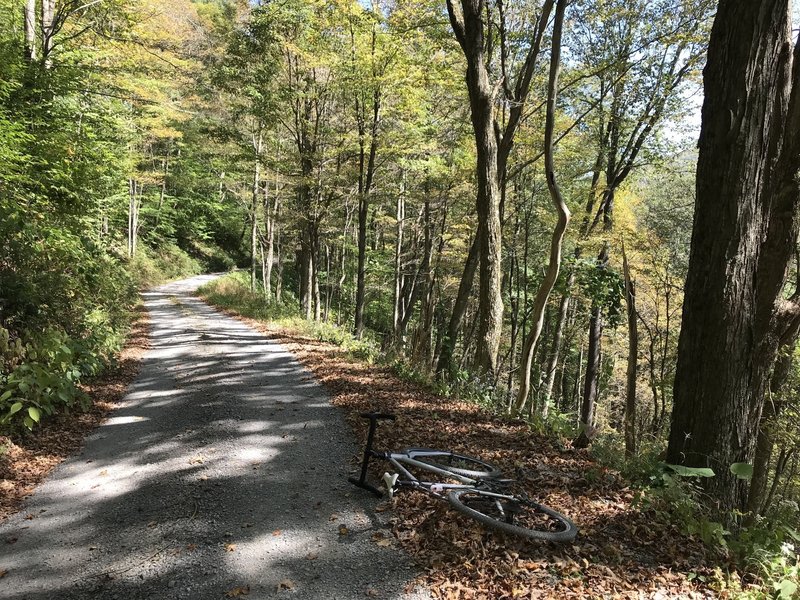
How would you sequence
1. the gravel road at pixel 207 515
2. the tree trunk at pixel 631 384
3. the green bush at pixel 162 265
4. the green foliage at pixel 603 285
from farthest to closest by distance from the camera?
the green bush at pixel 162 265 < the green foliage at pixel 603 285 < the tree trunk at pixel 631 384 < the gravel road at pixel 207 515

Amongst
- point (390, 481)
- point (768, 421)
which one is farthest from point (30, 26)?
point (768, 421)

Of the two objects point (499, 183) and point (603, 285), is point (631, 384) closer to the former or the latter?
point (603, 285)

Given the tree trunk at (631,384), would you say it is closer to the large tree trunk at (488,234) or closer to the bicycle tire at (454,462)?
the large tree trunk at (488,234)

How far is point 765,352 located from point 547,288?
250 cm

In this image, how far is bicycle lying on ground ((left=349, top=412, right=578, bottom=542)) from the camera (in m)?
3.54

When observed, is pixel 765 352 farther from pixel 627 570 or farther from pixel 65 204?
pixel 65 204

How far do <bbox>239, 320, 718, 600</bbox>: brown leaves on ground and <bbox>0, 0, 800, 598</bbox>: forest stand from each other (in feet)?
1.07

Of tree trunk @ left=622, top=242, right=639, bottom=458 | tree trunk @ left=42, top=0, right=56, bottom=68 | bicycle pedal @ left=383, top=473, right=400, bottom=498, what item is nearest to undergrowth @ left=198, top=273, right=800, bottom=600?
tree trunk @ left=622, top=242, right=639, bottom=458

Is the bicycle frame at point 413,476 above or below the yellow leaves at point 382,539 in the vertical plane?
above

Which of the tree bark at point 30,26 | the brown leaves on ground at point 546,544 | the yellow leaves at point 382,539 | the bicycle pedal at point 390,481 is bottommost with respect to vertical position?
the yellow leaves at point 382,539

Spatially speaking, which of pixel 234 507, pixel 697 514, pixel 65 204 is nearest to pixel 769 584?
pixel 697 514

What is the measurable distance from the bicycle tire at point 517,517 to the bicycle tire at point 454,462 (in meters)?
0.33

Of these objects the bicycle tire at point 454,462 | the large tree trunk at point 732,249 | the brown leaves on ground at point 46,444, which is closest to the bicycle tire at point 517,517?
the bicycle tire at point 454,462

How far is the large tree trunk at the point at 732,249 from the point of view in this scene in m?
3.85
